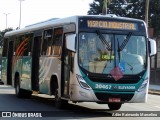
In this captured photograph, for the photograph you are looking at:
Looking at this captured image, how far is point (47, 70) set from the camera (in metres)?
17.7

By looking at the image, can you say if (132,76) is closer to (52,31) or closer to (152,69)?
(52,31)

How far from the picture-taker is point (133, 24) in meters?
15.8

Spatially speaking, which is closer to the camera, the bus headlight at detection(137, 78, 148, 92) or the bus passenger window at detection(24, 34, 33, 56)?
the bus headlight at detection(137, 78, 148, 92)

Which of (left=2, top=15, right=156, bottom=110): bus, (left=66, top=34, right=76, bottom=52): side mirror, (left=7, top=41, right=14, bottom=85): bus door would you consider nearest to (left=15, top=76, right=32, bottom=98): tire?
(left=7, top=41, right=14, bottom=85): bus door

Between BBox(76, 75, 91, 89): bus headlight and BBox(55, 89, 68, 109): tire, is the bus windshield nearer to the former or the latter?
BBox(76, 75, 91, 89): bus headlight

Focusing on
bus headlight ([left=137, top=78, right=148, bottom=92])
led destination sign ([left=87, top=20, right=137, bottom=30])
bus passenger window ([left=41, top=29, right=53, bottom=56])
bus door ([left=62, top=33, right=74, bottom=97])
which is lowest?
bus headlight ([left=137, top=78, right=148, bottom=92])

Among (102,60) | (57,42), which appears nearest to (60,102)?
(57,42)

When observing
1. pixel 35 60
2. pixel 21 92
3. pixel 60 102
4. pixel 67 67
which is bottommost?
pixel 21 92

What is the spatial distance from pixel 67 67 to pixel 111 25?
1919mm

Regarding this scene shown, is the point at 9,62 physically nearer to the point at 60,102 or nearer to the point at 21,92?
the point at 21,92

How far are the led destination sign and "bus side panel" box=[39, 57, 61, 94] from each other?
193 centimetres

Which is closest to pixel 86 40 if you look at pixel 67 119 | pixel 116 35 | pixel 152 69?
pixel 116 35


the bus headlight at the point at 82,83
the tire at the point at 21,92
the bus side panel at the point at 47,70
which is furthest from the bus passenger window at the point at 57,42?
the tire at the point at 21,92

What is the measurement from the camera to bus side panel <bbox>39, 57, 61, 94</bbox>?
16602 millimetres
